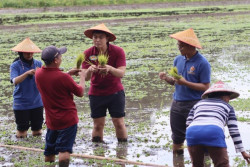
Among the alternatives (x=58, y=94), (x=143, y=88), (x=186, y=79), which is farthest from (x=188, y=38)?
(x=143, y=88)

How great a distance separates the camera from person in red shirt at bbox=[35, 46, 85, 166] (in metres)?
6.34

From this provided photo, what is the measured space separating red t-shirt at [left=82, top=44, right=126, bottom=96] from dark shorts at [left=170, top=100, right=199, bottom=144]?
125cm

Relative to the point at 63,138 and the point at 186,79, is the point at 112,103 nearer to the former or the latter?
the point at 186,79

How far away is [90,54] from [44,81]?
5.76 feet

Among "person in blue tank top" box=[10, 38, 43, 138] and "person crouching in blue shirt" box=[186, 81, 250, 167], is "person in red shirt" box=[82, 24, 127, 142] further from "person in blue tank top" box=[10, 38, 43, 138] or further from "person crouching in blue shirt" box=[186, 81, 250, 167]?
"person crouching in blue shirt" box=[186, 81, 250, 167]

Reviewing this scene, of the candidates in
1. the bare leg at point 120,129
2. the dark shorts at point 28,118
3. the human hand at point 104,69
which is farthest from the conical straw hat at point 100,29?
the dark shorts at point 28,118

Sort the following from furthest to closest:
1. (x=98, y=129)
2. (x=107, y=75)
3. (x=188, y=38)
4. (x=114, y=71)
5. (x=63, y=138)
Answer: (x=98, y=129) → (x=107, y=75) → (x=114, y=71) → (x=188, y=38) → (x=63, y=138)

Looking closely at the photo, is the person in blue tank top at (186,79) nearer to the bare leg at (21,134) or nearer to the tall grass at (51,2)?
the bare leg at (21,134)

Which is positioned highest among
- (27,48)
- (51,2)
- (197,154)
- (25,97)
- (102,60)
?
(51,2)

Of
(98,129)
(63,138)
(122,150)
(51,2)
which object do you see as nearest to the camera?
(63,138)

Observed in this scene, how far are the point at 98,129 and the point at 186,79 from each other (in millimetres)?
1990

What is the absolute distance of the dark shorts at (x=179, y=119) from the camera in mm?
7145

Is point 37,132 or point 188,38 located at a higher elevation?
point 188,38

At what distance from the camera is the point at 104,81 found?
26.6 ft
